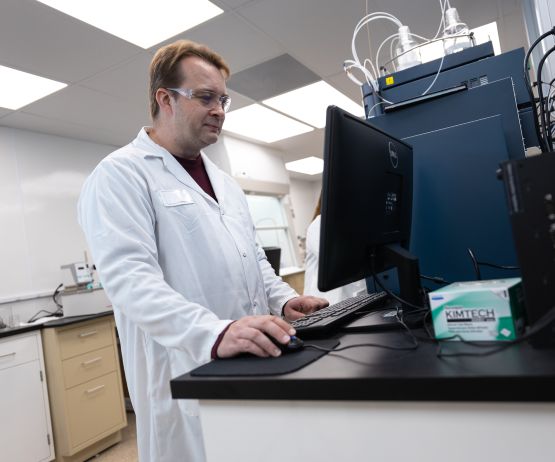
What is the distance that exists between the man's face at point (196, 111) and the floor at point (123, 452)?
2.13 metres

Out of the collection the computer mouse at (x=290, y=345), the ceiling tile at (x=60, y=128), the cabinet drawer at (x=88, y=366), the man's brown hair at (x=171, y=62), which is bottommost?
the cabinet drawer at (x=88, y=366)

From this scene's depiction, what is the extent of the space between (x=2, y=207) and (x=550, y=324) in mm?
3957

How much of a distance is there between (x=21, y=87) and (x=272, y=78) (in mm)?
1851

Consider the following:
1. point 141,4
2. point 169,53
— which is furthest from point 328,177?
point 141,4

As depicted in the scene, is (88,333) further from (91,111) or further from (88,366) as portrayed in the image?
(91,111)

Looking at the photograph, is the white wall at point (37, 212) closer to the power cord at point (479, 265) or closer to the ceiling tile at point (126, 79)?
the ceiling tile at point (126, 79)

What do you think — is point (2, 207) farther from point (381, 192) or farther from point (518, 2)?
point (518, 2)

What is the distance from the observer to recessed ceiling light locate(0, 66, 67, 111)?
2892 mm

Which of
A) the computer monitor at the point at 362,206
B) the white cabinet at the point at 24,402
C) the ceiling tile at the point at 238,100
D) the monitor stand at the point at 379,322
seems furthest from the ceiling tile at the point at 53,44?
the monitor stand at the point at 379,322

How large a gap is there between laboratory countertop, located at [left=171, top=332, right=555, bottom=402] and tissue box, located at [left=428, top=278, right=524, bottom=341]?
0.03 metres

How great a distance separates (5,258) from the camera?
138 inches

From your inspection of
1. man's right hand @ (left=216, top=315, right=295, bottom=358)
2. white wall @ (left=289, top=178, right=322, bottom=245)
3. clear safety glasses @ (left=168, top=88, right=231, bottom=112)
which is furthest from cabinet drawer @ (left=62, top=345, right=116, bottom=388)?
white wall @ (left=289, top=178, right=322, bottom=245)

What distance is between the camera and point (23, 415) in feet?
8.22

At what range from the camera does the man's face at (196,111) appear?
1244 mm
